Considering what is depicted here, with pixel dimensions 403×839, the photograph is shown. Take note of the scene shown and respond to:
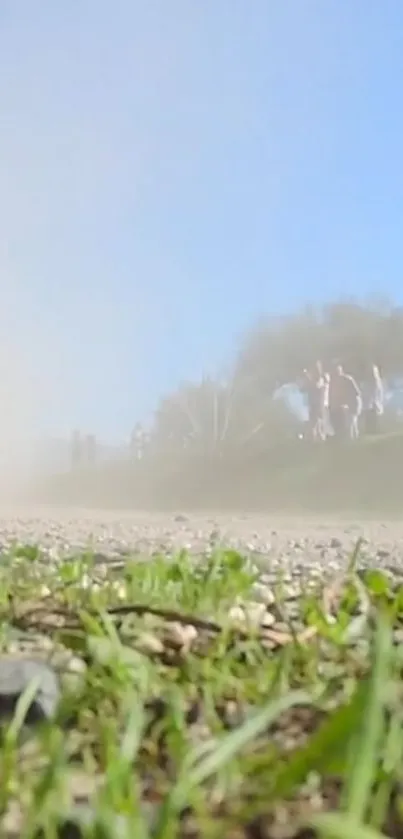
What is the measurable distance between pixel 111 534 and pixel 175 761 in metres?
1.37

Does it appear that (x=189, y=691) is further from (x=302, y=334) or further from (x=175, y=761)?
(x=302, y=334)

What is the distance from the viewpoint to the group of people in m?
2.54

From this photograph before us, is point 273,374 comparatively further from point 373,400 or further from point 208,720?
point 208,720

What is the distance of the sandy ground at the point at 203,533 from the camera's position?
1.39 metres

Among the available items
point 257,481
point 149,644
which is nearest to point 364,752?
point 149,644

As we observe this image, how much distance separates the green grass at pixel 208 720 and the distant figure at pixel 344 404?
1.73m

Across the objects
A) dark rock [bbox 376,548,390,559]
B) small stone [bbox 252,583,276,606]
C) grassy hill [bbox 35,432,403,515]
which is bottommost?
small stone [bbox 252,583,276,606]

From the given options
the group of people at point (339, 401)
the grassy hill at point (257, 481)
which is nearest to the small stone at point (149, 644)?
the grassy hill at point (257, 481)

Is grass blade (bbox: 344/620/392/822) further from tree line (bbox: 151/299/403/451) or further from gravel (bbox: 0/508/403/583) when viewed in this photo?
tree line (bbox: 151/299/403/451)

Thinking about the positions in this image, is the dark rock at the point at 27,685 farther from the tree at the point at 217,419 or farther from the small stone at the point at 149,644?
the tree at the point at 217,419

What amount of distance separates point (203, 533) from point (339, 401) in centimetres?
95

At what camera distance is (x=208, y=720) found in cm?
45

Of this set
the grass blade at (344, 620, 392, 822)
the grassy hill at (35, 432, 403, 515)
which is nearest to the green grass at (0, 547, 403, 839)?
the grass blade at (344, 620, 392, 822)

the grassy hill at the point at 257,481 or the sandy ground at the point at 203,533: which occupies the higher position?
the grassy hill at the point at 257,481
